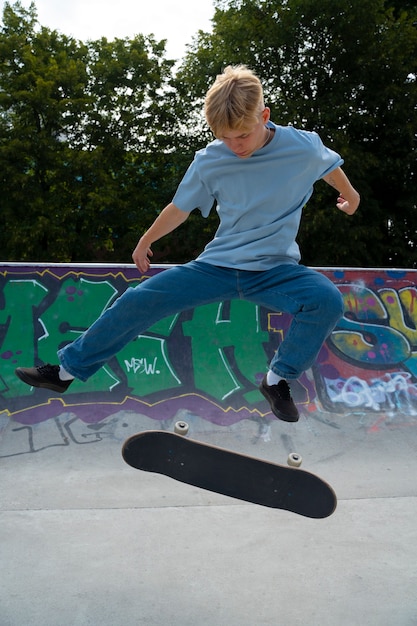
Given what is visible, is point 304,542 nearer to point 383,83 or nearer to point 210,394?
point 210,394

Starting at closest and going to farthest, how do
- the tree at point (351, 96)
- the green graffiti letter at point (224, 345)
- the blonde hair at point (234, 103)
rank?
the blonde hair at point (234, 103)
the green graffiti letter at point (224, 345)
the tree at point (351, 96)

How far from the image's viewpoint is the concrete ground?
14.3ft

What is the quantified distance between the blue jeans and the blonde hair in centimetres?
82

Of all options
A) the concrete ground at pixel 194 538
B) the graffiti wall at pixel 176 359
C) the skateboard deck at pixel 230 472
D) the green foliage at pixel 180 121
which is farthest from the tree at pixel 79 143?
the skateboard deck at pixel 230 472

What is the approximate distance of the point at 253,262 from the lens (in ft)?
12.5

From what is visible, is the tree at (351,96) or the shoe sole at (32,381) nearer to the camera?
the shoe sole at (32,381)

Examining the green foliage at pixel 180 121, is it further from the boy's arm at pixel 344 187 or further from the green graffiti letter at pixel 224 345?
the boy's arm at pixel 344 187

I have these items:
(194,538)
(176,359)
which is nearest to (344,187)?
(194,538)

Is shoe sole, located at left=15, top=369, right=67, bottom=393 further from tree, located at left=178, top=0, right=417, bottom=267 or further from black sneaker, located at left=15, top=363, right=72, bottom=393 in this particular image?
tree, located at left=178, top=0, right=417, bottom=267

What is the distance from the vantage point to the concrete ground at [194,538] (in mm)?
4344

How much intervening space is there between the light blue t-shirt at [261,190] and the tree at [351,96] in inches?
830

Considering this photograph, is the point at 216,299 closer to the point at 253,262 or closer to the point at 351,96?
the point at 253,262

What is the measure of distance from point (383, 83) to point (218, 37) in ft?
24.4

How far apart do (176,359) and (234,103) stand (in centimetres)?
537
